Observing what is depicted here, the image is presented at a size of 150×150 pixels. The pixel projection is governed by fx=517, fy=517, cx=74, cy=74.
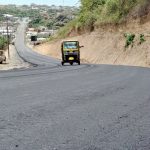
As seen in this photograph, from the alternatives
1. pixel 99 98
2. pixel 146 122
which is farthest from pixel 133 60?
pixel 146 122

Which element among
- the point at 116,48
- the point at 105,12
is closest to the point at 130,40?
the point at 116,48

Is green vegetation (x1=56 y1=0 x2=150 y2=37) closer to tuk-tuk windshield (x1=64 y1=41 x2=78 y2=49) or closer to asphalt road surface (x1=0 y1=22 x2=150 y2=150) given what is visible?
tuk-tuk windshield (x1=64 y1=41 x2=78 y2=49)

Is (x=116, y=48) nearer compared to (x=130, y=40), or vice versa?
(x=130, y=40)

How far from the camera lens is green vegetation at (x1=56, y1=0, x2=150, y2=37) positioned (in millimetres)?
77806

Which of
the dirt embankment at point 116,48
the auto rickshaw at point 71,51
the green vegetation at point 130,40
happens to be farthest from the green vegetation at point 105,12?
the auto rickshaw at point 71,51

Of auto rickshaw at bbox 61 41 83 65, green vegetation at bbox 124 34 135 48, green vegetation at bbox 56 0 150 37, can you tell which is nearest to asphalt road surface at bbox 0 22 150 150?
auto rickshaw at bbox 61 41 83 65

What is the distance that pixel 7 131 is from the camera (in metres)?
11.4

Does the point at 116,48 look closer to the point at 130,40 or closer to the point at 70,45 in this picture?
the point at 130,40

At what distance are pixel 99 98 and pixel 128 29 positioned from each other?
57496 mm

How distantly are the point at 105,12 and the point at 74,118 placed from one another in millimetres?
75472

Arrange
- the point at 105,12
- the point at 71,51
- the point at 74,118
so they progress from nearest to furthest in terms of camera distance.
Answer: the point at 74,118 < the point at 71,51 < the point at 105,12

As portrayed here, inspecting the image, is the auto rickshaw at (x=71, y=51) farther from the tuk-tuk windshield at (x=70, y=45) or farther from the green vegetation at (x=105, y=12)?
the green vegetation at (x=105, y=12)

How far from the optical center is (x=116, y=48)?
71.2m

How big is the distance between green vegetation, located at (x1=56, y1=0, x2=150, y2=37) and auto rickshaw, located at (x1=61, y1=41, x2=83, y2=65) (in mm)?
21803
